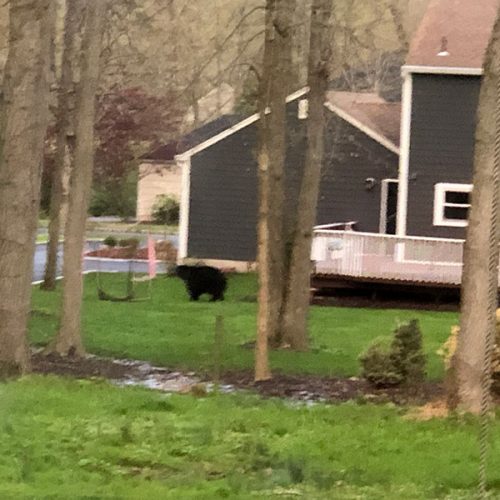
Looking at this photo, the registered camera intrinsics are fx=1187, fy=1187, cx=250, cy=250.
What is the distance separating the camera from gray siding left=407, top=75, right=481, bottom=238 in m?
29.6

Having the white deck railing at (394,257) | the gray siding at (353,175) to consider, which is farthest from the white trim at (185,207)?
the white deck railing at (394,257)

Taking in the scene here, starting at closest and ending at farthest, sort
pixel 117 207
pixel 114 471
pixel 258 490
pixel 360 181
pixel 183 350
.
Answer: pixel 258 490 < pixel 114 471 < pixel 183 350 < pixel 360 181 < pixel 117 207

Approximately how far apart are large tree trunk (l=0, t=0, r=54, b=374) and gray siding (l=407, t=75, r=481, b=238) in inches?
694

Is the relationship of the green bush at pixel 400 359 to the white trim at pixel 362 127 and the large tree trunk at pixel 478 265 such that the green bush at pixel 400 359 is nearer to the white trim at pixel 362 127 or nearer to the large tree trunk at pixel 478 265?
the large tree trunk at pixel 478 265

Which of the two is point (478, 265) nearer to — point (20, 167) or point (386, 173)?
point (20, 167)

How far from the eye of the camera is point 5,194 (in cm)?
1312

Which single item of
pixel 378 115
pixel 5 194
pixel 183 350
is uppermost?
pixel 378 115

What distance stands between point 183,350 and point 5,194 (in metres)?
7.05

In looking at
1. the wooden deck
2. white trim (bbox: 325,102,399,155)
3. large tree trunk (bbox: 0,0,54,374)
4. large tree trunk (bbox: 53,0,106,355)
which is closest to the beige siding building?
white trim (bbox: 325,102,399,155)

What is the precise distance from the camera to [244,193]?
36.2m

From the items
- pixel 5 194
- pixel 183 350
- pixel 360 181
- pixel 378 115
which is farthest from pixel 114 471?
pixel 378 115

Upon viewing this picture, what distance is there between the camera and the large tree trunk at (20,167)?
12773 mm

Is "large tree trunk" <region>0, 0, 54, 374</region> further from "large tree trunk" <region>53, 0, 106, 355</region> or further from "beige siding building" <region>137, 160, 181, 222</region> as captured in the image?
"beige siding building" <region>137, 160, 181, 222</region>

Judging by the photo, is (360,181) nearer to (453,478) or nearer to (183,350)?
(183,350)
